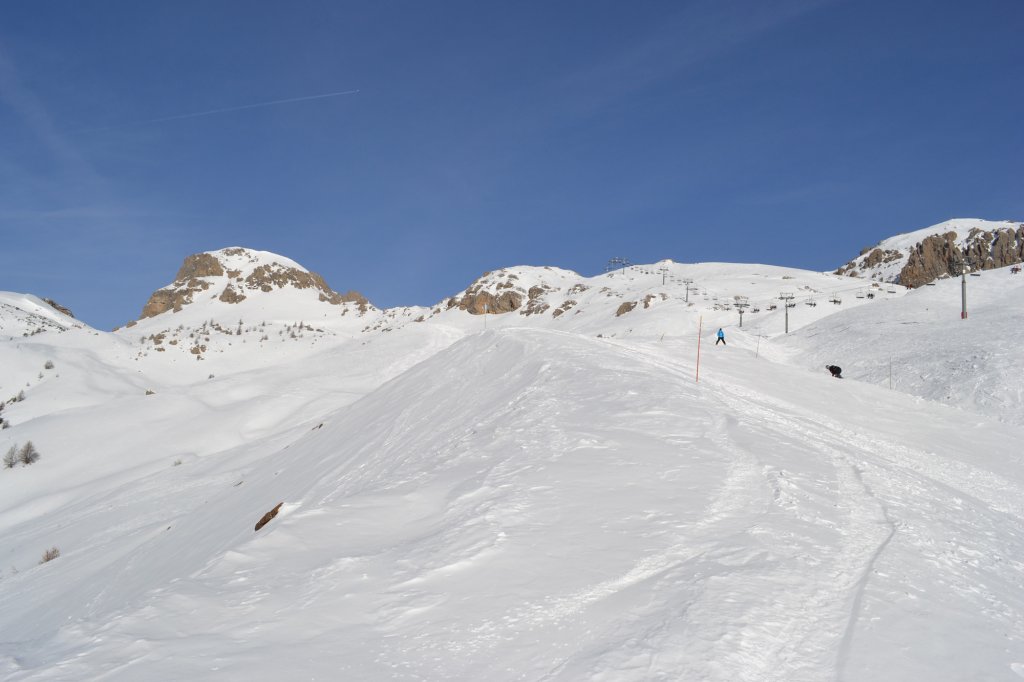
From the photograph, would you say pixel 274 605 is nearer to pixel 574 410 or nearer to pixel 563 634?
pixel 563 634

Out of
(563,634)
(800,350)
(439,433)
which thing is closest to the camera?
(563,634)

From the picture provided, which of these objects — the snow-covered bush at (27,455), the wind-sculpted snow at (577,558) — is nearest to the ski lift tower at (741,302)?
the wind-sculpted snow at (577,558)

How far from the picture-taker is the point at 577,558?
→ 5449 millimetres

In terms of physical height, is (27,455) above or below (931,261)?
below

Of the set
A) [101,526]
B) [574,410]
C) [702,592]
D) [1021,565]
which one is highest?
[574,410]

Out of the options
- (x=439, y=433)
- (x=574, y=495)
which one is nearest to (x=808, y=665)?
(x=574, y=495)

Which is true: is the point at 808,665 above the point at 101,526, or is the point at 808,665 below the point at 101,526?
above

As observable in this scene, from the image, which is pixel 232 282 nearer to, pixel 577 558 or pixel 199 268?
pixel 199 268

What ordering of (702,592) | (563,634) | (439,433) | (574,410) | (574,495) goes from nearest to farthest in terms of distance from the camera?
(563,634) → (702,592) → (574,495) → (574,410) → (439,433)

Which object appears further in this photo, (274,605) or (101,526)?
(101,526)

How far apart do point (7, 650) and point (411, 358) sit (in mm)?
35921

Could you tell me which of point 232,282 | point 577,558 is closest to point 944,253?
point 232,282

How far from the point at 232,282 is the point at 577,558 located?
256 ft

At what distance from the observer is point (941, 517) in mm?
7352
